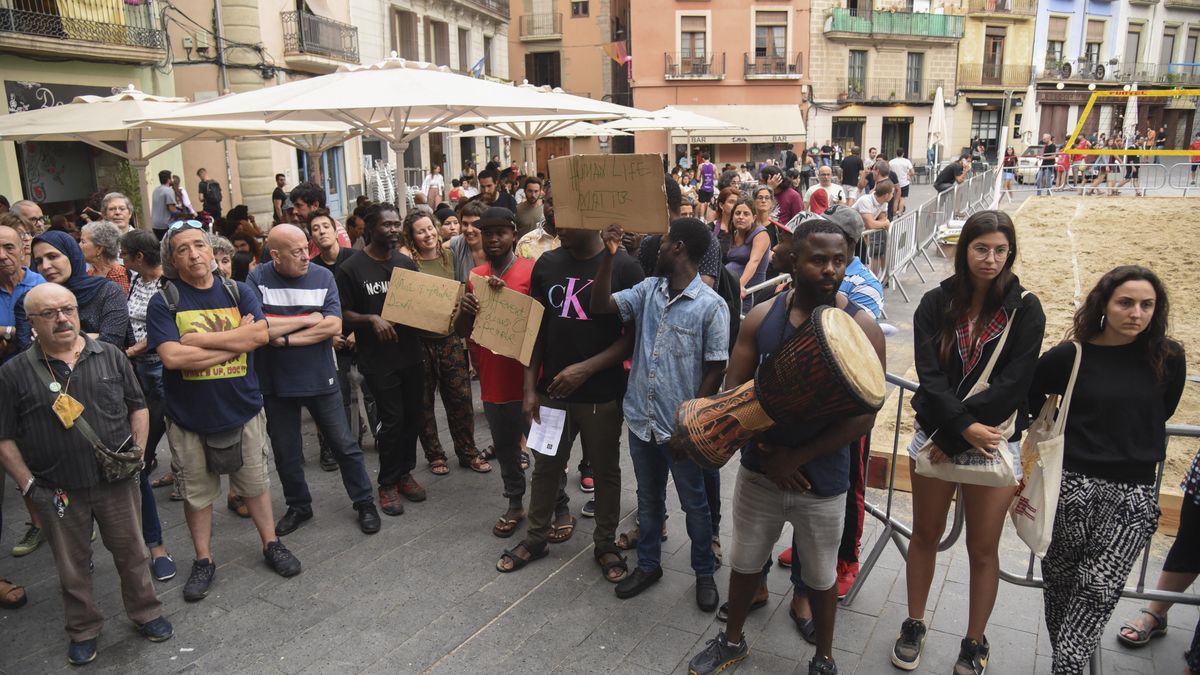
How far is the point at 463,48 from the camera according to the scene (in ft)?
100.0

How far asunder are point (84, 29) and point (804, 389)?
58.1 feet

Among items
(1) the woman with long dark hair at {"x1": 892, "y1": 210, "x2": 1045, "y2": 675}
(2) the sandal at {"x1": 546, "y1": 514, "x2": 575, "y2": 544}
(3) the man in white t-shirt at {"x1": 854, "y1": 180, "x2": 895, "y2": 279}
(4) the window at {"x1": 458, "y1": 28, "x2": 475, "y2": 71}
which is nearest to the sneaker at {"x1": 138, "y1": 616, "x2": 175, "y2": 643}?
(2) the sandal at {"x1": 546, "y1": 514, "x2": 575, "y2": 544}

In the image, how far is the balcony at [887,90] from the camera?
3769cm

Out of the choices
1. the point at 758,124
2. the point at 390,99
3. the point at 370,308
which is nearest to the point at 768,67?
the point at 758,124

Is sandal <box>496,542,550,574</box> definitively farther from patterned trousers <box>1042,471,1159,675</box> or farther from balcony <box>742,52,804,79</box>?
balcony <box>742,52,804,79</box>

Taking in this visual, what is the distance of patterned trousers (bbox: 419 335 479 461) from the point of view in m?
5.55

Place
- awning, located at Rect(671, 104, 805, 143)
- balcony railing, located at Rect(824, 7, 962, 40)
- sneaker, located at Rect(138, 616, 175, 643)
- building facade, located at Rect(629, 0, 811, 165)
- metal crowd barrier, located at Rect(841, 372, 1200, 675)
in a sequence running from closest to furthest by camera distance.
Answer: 1. metal crowd barrier, located at Rect(841, 372, 1200, 675)
2. sneaker, located at Rect(138, 616, 175, 643)
3. awning, located at Rect(671, 104, 805, 143)
4. building facade, located at Rect(629, 0, 811, 165)
5. balcony railing, located at Rect(824, 7, 962, 40)

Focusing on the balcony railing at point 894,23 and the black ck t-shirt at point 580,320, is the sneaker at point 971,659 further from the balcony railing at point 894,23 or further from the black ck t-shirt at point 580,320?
the balcony railing at point 894,23

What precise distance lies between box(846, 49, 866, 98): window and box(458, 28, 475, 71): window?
1832 centimetres

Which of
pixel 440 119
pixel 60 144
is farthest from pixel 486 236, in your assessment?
pixel 60 144

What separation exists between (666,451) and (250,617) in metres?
2.19

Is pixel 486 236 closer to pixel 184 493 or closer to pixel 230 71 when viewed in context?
pixel 184 493

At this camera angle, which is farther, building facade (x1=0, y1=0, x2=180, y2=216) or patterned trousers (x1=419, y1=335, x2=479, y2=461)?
building facade (x1=0, y1=0, x2=180, y2=216)

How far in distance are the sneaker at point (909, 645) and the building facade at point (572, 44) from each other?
1432 inches
